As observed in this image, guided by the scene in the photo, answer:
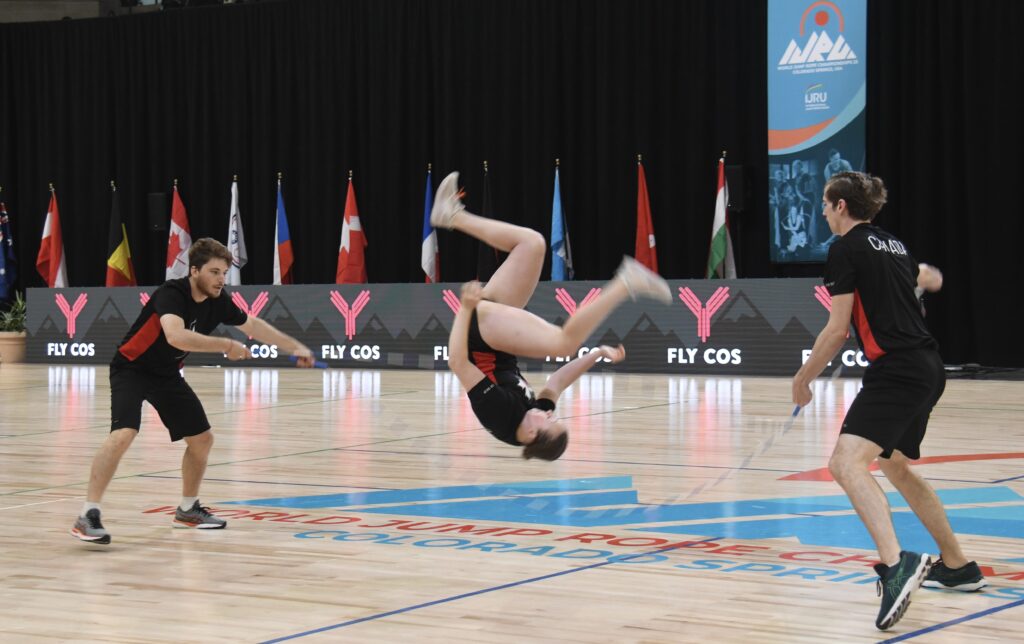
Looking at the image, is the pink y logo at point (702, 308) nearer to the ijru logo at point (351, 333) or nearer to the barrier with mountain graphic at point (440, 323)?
the barrier with mountain graphic at point (440, 323)

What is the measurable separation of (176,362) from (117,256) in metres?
16.4

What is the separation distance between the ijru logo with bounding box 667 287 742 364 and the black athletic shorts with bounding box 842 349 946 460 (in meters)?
11.6

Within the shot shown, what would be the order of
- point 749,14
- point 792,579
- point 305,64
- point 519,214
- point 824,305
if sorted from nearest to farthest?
1. point 792,579
2. point 824,305
3. point 749,14
4. point 519,214
5. point 305,64

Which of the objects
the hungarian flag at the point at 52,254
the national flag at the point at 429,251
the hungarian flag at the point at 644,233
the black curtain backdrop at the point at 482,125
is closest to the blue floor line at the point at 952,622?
the black curtain backdrop at the point at 482,125

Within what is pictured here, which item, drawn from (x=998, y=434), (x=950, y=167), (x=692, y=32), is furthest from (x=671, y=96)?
(x=998, y=434)

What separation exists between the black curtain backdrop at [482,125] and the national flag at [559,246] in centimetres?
88

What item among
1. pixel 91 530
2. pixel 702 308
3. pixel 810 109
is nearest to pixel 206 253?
pixel 91 530

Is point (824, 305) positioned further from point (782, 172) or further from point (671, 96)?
point (671, 96)

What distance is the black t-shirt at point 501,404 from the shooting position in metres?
5.62

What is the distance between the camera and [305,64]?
2270cm

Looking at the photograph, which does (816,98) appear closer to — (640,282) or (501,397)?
(640,282)

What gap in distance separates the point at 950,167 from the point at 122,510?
44.0 feet

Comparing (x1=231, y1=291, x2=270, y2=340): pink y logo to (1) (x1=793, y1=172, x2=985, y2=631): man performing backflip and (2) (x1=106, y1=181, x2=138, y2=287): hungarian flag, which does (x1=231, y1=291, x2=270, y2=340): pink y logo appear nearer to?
(2) (x1=106, y1=181, x2=138, y2=287): hungarian flag

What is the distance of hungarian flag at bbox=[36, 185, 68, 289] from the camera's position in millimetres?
22906
